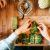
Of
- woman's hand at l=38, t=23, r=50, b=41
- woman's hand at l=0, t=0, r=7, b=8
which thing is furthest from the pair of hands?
woman's hand at l=0, t=0, r=7, b=8

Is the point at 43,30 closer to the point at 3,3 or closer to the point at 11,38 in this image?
the point at 11,38

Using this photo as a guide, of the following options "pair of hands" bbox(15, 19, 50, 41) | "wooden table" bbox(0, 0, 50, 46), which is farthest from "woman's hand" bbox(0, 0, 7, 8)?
"pair of hands" bbox(15, 19, 50, 41)

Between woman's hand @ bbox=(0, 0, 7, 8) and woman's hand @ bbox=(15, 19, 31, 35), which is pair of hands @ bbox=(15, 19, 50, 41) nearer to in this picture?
woman's hand @ bbox=(15, 19, 31, 35)

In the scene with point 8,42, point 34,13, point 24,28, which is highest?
point 34,13

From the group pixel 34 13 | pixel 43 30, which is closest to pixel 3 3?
pixel 34 13

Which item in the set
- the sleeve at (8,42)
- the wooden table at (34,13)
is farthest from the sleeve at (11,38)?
the wooden table at (34,13)

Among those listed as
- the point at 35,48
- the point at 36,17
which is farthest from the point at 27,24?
the point at 35,48

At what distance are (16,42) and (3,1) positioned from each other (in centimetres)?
32

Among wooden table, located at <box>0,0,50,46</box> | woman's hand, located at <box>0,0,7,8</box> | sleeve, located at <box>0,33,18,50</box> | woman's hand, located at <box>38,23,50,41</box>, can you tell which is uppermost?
woman's hand, located at <box>0,0,7,8</box>

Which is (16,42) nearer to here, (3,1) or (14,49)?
(14,49)

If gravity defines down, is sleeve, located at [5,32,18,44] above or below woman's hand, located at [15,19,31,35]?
below

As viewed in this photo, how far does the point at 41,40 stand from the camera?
3.55 ft

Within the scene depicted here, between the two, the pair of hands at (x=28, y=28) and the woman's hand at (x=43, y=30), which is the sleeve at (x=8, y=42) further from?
the woman's hand at (x=43, y=30)

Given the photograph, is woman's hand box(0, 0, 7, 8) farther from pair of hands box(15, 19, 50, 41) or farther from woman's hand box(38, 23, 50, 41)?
woman's hand box(38, 23, 50, 41)
